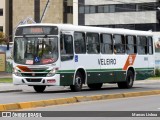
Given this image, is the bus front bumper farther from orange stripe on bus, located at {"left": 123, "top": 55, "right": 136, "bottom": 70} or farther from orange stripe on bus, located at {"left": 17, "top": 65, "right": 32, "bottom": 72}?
orange stripe on bus, located at {"left": 123, "top": 55, "right": 136, "bottom": 70}

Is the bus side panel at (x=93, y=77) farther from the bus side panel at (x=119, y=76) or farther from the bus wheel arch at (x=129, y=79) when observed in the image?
the bus wheel arch at (x=129, y=79)

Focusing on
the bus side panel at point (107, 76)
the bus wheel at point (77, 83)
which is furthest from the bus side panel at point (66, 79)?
the bus side panel at point (107, 76)

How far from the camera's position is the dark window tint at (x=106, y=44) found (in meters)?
28.5

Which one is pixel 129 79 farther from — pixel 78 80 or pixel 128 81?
pixel 78 80

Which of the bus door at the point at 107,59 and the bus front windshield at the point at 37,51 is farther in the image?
the bus door at the point at 107,59

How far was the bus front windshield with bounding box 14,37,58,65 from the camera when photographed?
25109 mm

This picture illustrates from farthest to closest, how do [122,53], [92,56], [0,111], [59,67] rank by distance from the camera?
[122,53] → [92,56] → [59,67] → [0,111]

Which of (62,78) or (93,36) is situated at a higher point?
(93,36)

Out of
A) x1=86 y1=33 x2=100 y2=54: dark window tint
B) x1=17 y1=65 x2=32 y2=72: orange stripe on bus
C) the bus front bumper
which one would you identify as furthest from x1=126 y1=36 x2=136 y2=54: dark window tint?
x1=17 y1=65 x2=32 y2=72: orange stripe on bus

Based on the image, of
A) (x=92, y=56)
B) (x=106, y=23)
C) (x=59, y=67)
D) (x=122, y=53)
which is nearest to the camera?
(x=59, y=67)

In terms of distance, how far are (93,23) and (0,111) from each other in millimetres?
77234

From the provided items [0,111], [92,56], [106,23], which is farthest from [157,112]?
[106,23]

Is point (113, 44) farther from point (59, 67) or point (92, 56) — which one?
point (59, 67)

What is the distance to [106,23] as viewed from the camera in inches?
3580
